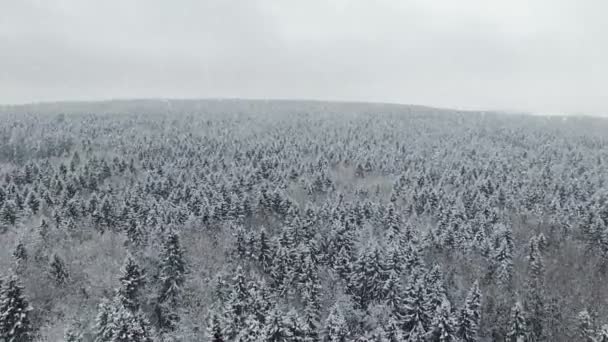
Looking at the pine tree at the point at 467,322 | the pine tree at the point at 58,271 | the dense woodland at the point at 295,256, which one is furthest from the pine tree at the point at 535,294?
the pine tree at the point at 58,271

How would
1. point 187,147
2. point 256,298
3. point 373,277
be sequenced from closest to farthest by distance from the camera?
point 256,298 < point 373,277 < point 187,147

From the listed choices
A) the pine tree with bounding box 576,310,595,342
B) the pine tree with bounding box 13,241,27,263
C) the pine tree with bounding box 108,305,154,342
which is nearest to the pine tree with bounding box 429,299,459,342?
the pine tree with bounding box 576,310,595,342

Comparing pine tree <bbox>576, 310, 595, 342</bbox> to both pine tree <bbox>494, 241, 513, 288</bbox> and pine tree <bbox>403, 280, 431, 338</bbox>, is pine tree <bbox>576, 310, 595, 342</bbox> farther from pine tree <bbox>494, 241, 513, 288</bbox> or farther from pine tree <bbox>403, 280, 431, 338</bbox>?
pine tree <bbox>403, 280, 431, 338</bbox>

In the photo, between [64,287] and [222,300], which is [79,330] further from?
[222,300]

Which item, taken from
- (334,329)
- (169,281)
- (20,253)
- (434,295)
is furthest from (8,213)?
(434,295)

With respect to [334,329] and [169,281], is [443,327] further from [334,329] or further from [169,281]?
[169,281]

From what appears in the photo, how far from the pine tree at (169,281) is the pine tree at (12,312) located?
21441 millimetres

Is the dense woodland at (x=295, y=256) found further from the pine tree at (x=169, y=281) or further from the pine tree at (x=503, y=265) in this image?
the pine tree at (x=503, y=265)

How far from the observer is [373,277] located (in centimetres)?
6675

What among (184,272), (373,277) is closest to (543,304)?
(373,277)

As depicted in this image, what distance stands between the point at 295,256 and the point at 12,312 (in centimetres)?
4018

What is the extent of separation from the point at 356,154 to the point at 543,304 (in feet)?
331

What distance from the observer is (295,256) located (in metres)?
71.7

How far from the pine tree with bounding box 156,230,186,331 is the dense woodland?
24 cm
